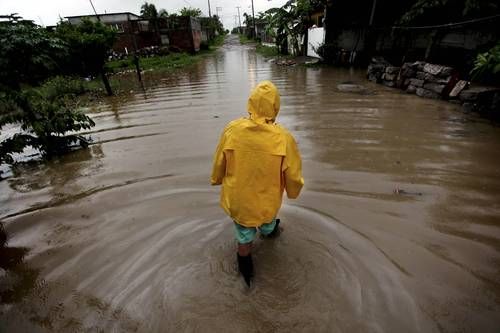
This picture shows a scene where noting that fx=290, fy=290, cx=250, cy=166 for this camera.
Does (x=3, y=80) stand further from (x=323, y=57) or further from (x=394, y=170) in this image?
(x=323, y=57)

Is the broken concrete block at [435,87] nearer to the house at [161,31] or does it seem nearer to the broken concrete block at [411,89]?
the broken concrete block at [411,89]

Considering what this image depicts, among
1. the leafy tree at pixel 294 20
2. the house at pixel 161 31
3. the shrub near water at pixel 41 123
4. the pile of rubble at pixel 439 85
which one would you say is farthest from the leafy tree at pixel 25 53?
the house at pixel 161 31

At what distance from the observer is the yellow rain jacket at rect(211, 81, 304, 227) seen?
6.86 ft

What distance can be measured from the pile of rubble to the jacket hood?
6.30 m

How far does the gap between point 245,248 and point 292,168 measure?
81 centimetres

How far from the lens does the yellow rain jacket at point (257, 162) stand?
2090 mm

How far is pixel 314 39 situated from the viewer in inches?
747

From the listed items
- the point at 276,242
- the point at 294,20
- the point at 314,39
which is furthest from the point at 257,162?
the point at 294,20

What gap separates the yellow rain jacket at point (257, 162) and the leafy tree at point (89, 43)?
10.1 metres

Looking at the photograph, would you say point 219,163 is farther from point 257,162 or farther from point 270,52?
point 270,52

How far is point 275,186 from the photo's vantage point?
2268 mm

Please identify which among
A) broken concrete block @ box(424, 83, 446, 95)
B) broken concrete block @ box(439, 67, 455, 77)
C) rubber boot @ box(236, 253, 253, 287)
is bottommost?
rubber boot @ box(236, 253, 253, 287)

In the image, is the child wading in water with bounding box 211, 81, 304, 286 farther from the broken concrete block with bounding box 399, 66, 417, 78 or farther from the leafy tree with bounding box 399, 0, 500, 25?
the leafy tree with bounding box 399, 0, 500, 25

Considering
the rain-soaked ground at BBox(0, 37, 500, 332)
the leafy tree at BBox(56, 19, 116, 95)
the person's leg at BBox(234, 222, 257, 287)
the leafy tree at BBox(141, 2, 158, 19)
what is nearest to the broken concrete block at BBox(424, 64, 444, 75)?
the rain-soaked ground at BBox(0, 37, 500, 332)
